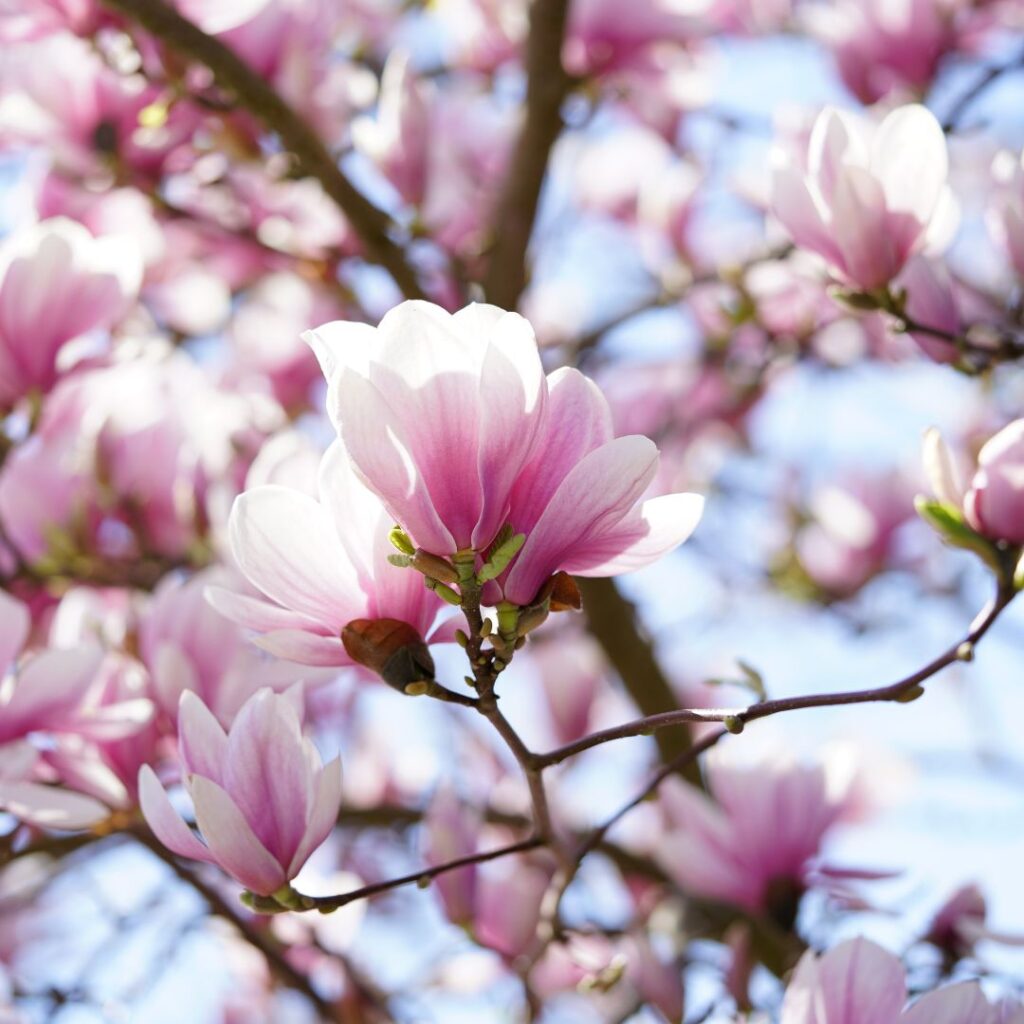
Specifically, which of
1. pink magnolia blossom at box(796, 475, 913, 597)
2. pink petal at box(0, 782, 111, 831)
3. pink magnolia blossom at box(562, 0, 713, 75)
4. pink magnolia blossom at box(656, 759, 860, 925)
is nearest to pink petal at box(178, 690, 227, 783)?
pink petal at box(0, 782, 111, 831)

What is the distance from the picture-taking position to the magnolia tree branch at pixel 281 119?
1.20 meters

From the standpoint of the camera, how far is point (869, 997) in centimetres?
79

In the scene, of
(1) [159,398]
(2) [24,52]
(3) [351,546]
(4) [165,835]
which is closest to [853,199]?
(3) [351,546]

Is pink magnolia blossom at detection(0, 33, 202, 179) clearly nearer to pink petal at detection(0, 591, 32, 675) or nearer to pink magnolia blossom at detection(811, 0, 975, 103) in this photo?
pink petal at detection(0, 591, 32, 675)

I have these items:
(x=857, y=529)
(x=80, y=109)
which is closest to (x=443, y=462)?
(x=80, y=109)

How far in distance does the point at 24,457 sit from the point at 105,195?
0.52m

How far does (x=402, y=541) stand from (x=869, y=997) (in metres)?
0.41

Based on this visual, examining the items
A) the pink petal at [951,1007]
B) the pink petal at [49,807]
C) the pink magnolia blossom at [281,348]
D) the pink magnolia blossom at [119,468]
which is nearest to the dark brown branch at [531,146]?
the pink magnolia blossom at [119,468]

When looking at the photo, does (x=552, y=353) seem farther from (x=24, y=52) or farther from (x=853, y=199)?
(x=853, y=199)

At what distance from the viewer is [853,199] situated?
37.2 inches

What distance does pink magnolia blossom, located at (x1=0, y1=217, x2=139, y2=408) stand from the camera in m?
1.21

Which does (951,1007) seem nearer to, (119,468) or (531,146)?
(119,468)

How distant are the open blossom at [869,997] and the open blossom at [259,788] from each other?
0.32m

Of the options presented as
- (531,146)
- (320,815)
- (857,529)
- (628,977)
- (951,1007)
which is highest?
(320,815)
